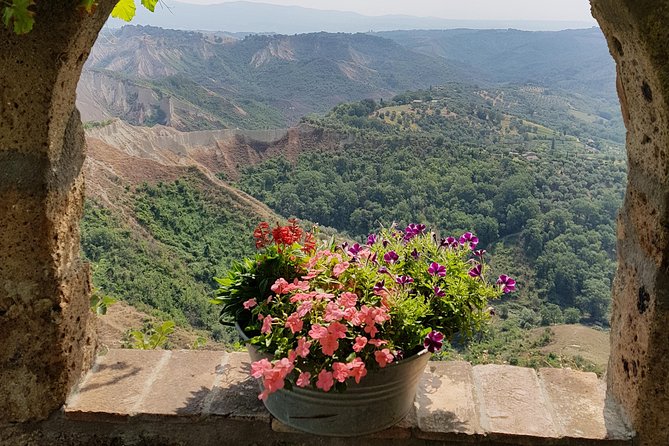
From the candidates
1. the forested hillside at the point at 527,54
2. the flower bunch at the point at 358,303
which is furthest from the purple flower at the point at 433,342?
the forested hillside at the point at 527,54

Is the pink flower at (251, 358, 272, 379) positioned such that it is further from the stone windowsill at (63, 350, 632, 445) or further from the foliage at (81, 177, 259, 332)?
the foliage at (81, 177, 259, 332)

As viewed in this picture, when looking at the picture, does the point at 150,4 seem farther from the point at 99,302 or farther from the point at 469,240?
the point at 469,240

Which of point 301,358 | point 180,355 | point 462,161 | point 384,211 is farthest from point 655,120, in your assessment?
point 462,161

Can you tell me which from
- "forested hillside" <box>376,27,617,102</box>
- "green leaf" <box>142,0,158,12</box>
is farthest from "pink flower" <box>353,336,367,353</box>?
"forested hillside" <box>376,27,617,102</box>

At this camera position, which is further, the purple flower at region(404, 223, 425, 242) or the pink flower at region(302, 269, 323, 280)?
the purple flower at region(404, 223, 425, 242)

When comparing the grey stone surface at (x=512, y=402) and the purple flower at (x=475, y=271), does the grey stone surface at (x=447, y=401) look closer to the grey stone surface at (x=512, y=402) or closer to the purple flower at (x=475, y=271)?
the grey stone surface at (x=512, y=402)

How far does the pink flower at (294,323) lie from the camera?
4.84 ft

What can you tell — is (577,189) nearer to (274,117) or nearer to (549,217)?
(549,217)

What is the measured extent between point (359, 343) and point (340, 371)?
3.2 inches

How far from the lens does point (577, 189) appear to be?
71.2ft

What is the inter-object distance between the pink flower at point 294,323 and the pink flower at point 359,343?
0.14m

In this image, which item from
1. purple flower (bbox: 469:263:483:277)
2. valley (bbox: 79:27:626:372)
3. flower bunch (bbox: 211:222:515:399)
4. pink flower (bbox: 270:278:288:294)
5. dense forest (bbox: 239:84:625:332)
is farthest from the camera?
Answer: dense forest (bbox: 239:84:625:332)

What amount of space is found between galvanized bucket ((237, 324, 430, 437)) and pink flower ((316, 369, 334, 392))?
88mm

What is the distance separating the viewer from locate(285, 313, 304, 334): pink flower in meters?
1.48
